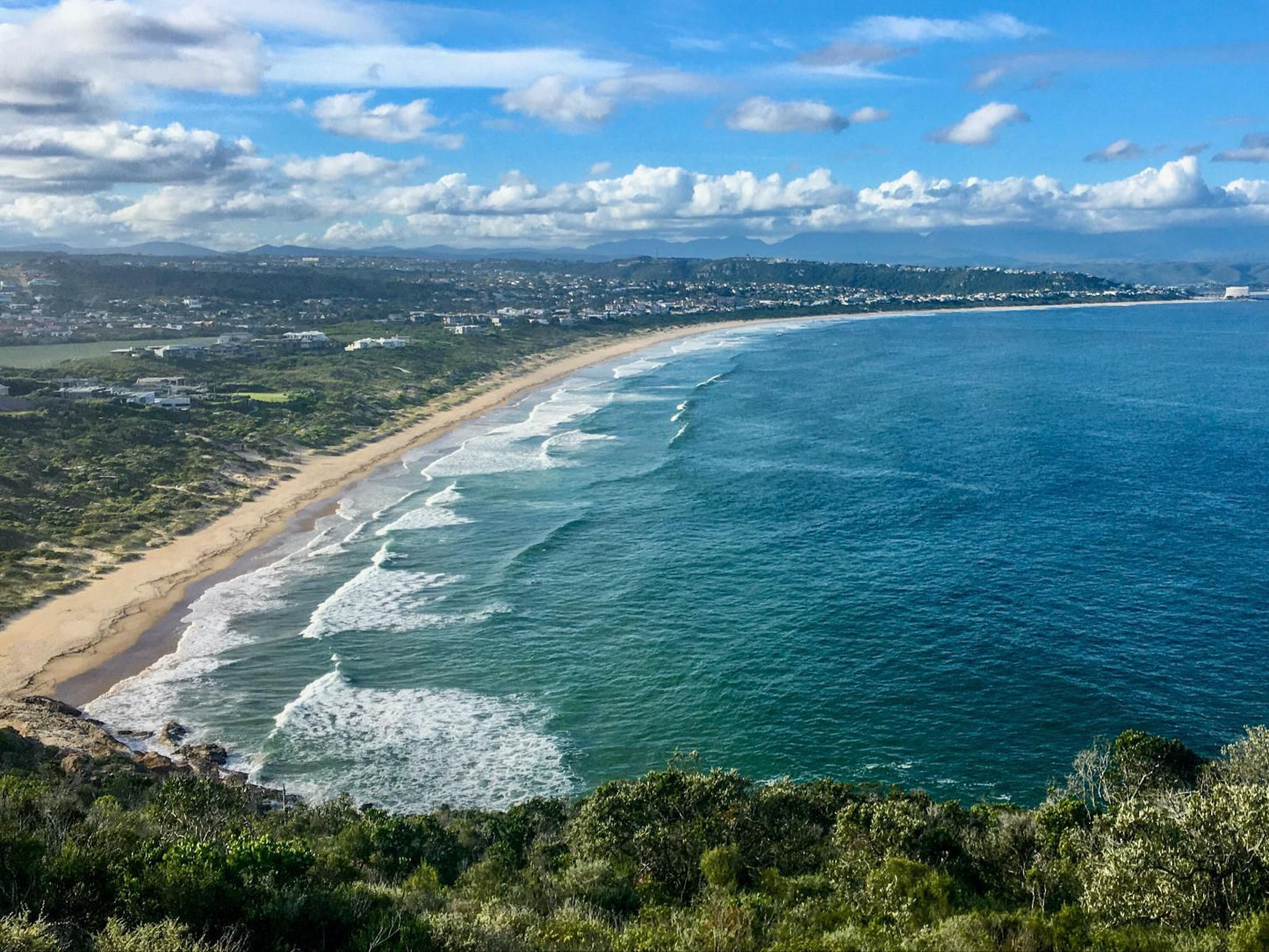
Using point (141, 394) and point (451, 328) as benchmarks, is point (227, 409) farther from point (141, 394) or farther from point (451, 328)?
point (451, 328)

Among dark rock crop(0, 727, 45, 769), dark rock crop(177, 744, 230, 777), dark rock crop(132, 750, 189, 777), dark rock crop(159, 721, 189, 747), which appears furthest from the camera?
dark rock crop(159, 721, 189, 747)

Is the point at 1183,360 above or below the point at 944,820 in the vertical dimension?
above

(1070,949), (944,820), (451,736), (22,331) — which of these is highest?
(22,331)

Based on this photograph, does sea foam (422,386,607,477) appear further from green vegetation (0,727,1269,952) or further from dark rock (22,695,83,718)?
green vegetation (0,727,1269,952)

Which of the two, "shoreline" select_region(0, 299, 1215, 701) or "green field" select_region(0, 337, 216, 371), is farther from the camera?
"green field" select_region(0, 337, 216, 371)

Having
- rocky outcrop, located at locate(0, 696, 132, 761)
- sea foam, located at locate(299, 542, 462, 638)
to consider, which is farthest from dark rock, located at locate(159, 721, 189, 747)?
sea foam, located at locate(299, 542, 462, 638)

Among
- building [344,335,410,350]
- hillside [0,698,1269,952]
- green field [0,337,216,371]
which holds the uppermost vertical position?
building [344,335,410,350]

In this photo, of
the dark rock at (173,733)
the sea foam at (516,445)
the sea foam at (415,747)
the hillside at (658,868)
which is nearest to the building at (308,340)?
the sea foam at (516,445)

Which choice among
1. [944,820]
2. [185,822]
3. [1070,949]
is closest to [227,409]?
[185,822]
